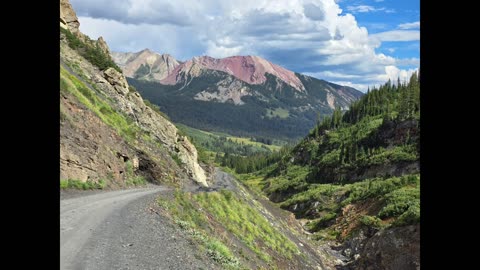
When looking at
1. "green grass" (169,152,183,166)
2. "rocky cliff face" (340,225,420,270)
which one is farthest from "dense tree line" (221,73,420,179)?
"green grass" (169,152,183,166)

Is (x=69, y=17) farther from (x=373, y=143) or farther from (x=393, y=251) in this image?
(x=373, y=143)

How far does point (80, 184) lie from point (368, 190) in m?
80.4

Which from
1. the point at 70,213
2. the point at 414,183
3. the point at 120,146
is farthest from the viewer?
the point at 414,183

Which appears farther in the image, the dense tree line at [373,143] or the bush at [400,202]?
the dense tree line at [373,143]

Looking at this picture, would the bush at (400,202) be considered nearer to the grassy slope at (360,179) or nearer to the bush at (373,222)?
the grassy slope at (360,179)

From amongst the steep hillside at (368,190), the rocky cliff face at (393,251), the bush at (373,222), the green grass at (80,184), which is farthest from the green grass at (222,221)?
the bush at (373,222)

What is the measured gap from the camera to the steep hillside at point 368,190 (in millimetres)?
46312

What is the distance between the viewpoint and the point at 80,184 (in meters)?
28.5

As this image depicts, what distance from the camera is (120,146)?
41.2m

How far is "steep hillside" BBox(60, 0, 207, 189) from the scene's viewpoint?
103 feet
